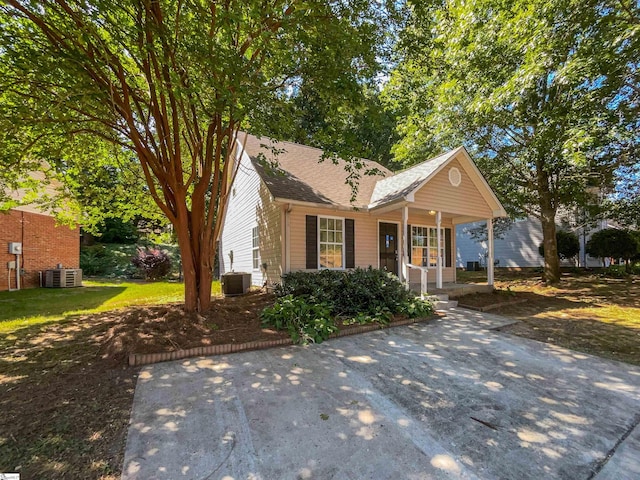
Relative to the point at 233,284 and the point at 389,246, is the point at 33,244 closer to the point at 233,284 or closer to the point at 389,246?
the point at 233,284

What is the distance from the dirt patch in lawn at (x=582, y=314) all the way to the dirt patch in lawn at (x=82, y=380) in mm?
5419

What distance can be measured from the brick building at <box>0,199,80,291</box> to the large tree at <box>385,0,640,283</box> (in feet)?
45.5

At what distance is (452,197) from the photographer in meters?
9.42

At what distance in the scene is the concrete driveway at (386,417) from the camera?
7.37 feet

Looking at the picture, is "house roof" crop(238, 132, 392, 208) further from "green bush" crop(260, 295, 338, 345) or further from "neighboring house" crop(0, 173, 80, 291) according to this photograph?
"neighboring house" crop(0, 173, 80, 291)

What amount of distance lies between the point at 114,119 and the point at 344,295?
20.9ft

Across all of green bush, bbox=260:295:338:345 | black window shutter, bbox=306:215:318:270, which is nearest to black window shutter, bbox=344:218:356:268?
black window shutter, bbox=306:215:318:270

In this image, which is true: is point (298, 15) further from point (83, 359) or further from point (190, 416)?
point (83, 359)

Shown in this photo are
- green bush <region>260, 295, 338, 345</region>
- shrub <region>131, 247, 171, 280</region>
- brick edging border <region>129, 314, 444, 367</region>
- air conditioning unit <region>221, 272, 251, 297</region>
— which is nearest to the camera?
brick edging border <region>129, 314, 444, 367</region>

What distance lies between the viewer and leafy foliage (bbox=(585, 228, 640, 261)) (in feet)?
47.6

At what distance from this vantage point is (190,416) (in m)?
2.88

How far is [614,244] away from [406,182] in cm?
1362

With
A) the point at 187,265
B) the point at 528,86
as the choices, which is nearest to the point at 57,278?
the point at 187,265

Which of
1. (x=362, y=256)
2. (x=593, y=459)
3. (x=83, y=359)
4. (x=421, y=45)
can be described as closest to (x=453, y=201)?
(x=362, y=256)
